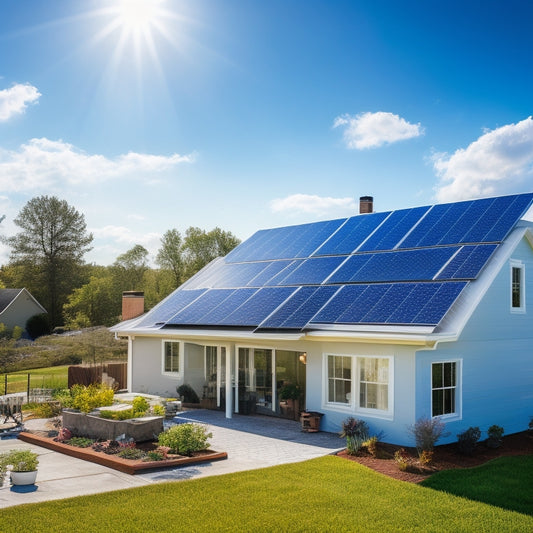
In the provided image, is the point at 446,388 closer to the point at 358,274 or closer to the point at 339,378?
the point at 339,378

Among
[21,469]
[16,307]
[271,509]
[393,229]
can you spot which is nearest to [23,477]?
[21,469]

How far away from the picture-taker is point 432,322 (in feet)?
44.5

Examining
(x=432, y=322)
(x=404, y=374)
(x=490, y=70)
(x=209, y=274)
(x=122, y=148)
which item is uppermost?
(x=490, y=70)

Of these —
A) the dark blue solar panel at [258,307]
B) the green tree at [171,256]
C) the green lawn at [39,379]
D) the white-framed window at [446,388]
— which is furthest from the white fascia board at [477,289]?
the green tree at [171,256]

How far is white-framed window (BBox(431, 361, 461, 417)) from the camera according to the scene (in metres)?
14.3

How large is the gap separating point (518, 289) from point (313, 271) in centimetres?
622

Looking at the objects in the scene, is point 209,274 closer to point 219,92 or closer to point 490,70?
point 219,92

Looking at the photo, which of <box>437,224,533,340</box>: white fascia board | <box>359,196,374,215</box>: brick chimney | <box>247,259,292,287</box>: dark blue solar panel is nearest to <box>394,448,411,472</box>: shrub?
<box>437,224,533,340</box>: white fascia board

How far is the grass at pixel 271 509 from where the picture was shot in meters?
8.78

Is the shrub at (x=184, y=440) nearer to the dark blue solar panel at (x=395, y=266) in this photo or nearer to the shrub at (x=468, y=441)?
the shrub at (x=468, y=441)

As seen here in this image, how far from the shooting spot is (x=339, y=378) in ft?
51.1

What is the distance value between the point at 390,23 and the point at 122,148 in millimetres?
11267

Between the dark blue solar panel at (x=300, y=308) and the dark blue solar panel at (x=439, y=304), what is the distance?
10.7 feet

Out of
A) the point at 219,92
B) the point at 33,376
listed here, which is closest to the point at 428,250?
the point at 219,92
